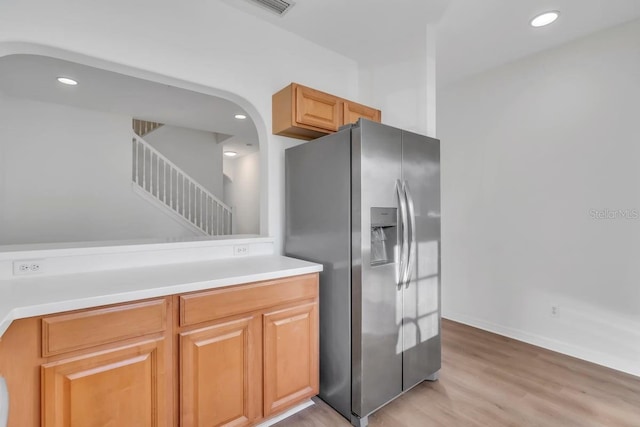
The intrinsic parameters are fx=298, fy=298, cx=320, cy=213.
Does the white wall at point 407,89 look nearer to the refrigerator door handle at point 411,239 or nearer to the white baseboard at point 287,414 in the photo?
the refrigerator door handle at point 411,239

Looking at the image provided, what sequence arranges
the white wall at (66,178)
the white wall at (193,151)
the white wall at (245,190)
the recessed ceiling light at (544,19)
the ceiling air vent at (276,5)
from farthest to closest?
1. the white wall at (245,190)
2. the white wall at (193,151)
3. the white wall at (66,178)
4. the recessed ceiling light at (544,19)
5. the ceiling air vent at (276,5)

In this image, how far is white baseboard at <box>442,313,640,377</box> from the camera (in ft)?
7.89

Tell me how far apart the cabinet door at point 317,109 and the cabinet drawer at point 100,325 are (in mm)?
1558

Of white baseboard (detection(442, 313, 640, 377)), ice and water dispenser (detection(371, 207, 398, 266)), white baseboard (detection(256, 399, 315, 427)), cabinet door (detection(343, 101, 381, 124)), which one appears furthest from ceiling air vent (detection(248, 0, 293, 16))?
white baseboard (detection(442, 313, 640, 377))

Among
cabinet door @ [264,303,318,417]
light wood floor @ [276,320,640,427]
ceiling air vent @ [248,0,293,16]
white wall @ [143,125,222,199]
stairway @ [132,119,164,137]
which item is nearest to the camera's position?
cabinet door @ [264,303,318,417]

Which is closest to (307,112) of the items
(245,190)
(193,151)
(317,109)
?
(317,109)

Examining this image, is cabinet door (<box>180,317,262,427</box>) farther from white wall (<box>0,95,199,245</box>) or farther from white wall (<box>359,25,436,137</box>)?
white wall (<box>0,95,199,245</box>)

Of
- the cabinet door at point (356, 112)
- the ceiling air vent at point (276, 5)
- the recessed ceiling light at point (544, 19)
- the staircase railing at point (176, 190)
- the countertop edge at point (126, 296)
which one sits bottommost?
the countertop edge at point (126, 296)

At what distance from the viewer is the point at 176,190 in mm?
5348

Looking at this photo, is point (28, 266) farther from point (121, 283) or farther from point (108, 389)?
point (108, 389)

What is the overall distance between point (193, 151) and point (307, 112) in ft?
15.5

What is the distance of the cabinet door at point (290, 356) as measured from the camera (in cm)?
173

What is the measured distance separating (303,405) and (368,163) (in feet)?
5.41

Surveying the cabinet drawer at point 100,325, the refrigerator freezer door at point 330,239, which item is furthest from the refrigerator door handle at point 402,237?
the cabinet drawer at point 100,325
